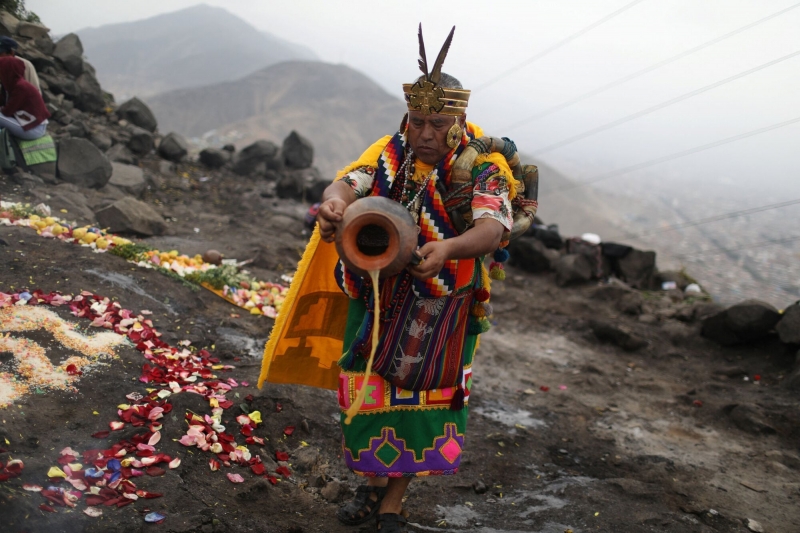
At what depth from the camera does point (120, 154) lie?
11648 millimetres

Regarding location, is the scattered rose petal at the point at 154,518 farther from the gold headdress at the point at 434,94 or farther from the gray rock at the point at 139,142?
the gray rock at the point at 139,142

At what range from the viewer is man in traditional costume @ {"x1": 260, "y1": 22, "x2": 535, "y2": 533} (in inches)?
113

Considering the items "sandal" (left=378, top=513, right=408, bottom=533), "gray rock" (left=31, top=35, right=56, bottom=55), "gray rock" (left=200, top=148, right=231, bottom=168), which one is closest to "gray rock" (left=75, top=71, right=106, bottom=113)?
"gray rock" (left=31, top=35, right=56, bottom=55)

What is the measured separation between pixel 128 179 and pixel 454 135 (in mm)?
8883

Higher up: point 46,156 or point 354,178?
point 354,178

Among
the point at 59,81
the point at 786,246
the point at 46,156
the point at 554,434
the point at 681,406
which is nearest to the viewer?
the point at 554,434

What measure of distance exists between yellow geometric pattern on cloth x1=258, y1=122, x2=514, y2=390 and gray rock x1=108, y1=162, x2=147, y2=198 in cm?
762

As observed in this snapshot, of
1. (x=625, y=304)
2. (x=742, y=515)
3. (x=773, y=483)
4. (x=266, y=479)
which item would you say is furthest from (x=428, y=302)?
(x=625, y=304)

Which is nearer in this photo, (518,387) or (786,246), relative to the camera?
(518,387)

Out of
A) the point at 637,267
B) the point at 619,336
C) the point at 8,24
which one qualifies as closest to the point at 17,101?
the point at 8,24

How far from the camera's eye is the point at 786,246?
35281 mm

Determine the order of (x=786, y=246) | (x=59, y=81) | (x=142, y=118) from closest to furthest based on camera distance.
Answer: (x=59, y=81) → (x=142, y=118) → (x=786, y=246)

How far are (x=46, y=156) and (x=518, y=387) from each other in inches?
278

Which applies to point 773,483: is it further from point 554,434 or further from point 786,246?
point 786,246
